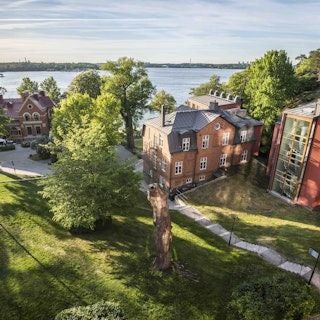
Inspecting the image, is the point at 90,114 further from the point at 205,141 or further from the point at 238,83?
the point at 238,83

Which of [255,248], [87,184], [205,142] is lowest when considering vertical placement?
[255,248]

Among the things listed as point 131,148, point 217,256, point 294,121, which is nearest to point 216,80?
point 131,148

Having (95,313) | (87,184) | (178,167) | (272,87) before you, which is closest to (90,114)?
(178,167)

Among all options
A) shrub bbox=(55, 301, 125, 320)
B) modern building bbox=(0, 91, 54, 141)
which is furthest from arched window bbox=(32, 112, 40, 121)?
shrub bbox=(55, 301, 125, 320)

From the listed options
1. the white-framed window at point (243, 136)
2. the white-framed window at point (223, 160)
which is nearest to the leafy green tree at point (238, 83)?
the white-framed window at point (243, 136)

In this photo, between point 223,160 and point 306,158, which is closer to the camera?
point 306,158

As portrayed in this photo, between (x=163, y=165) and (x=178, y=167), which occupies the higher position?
(x=178, y=167)
